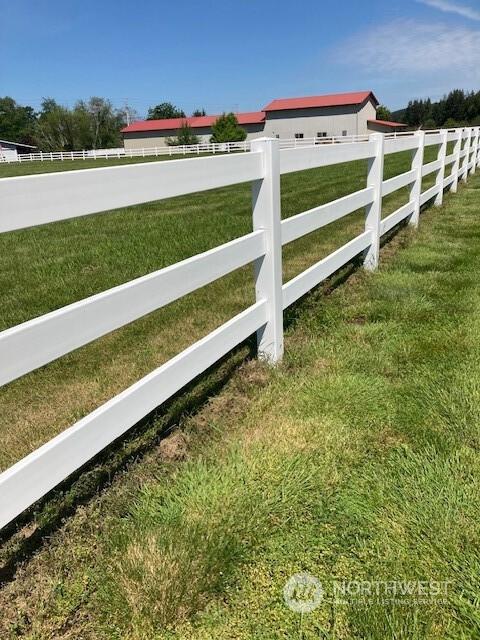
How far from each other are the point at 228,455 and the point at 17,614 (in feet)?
3.50

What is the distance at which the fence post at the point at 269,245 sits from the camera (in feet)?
10.3

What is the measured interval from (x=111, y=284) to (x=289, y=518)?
3682mm

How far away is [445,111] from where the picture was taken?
379ft

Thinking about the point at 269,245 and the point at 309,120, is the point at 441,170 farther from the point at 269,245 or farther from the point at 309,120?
the point at 309,120

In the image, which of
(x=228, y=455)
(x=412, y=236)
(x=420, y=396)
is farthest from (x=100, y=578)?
(x=412, y=236)

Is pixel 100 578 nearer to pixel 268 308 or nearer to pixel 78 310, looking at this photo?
pixel 78 310

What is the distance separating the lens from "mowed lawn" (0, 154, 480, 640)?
1701 millimetres

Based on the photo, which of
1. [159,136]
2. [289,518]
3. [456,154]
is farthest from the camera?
[159,136]

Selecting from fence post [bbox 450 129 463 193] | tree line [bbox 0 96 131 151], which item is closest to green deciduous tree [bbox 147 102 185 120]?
tree line [bbox 0 96 131 151]

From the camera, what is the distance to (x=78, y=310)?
1.96 metres

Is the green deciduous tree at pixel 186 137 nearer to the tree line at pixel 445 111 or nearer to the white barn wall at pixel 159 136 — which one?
the white barn wall at pixel 159 136

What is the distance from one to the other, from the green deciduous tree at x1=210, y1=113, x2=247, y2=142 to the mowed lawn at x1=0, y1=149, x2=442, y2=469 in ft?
184

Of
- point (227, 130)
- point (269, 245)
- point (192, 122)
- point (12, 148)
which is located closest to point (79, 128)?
point (12, 148)

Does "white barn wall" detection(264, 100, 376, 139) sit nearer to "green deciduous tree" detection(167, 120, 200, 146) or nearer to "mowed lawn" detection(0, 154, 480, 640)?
"green deciduous tree" detection(167, 120, 200, 146)
